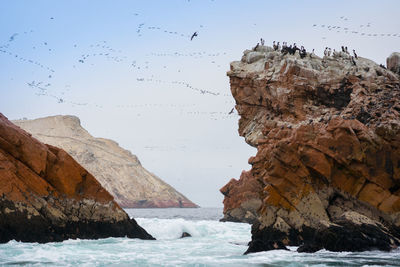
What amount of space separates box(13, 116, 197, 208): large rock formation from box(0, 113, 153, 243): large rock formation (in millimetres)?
103798

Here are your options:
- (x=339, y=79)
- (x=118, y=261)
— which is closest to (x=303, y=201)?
(x=118, y=261)

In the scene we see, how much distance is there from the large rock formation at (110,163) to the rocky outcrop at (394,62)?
10415 centimetres

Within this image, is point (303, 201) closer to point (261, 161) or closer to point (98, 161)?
point (261, 161)

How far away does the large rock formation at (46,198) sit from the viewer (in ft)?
85.3

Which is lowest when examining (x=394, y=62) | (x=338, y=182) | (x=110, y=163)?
(x=338, y=182)

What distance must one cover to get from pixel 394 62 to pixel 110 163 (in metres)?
112

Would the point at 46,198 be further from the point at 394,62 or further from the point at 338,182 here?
the point at 394,62

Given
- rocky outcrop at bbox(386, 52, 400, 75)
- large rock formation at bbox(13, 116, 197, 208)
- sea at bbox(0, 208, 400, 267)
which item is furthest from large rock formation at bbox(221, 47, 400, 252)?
large rock formation at bbox(13, 116, 197, 208)

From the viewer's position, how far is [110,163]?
141875 mm

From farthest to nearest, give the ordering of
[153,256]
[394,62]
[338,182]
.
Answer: [394,62] < [338,182] < [153,256]

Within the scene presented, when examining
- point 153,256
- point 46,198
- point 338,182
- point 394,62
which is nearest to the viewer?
point 153,256

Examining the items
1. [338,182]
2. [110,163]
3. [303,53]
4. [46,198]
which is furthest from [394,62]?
[110,163]

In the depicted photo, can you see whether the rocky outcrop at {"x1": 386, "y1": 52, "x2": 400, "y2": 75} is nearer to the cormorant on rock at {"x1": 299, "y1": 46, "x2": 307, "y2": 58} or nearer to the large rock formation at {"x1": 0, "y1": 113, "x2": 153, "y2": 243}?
the cormorant on rock at {"x1": 299, "y1": 46, "x2": 307, "y2": 58}

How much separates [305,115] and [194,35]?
11.2 meters
